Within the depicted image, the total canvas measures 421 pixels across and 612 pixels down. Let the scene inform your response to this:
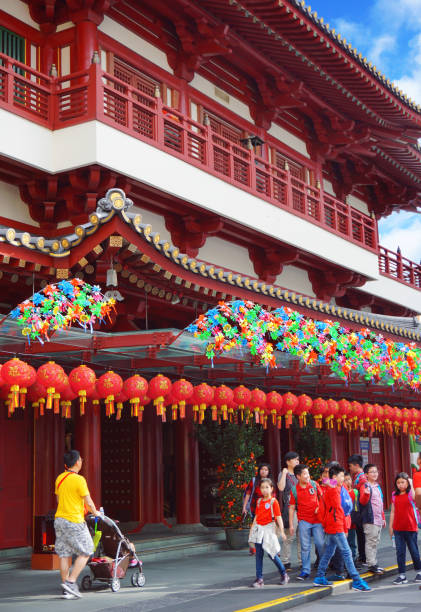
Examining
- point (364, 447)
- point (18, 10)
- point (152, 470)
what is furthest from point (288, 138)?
point (364, 447)

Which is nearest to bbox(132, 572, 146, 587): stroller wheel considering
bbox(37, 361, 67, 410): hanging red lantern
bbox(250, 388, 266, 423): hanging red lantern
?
bbox(37, 361, 67, 410): hanging red lantern

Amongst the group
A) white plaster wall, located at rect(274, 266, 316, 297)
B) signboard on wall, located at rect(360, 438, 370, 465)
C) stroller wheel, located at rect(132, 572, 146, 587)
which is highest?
white plaster wall, located at rect(274, 266, 316, 297)

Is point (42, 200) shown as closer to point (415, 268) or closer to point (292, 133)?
point (292, 133)

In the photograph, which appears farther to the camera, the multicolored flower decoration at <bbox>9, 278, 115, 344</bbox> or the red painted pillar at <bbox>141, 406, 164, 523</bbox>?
the red painted pillar at <bbox>141, 406, 164, 523</bbox>

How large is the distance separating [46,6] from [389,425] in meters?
13.0

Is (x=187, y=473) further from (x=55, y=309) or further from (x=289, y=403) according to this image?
(x=55, y=309)

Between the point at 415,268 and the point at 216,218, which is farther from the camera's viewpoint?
the point at 415,268

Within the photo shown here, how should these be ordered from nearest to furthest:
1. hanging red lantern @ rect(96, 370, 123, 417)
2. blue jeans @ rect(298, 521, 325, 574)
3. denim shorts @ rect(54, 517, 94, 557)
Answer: denim shorts @ rect(54, 517, 94, 557) → hanging red lantern @ rect(96, 370, 123, 417) → blue jeans @ rect(298, 521, 325, 574)

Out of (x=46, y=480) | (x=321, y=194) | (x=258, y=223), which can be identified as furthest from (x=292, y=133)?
(x=46, y=480)

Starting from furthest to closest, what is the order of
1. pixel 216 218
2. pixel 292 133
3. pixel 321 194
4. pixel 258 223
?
pixel 292 133 < pixel 321 194 < pixel 258 223 < pixel 216 218

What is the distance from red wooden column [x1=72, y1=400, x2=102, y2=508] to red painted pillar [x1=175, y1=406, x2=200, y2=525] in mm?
3922

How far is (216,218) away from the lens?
15.6 meters

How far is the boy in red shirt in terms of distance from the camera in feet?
36.3

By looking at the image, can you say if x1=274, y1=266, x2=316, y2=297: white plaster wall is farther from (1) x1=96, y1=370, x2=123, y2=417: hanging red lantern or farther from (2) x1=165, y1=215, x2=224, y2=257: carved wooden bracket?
(1) x1=96, y1=370, x2=123, y2=417: hanging red lantern
